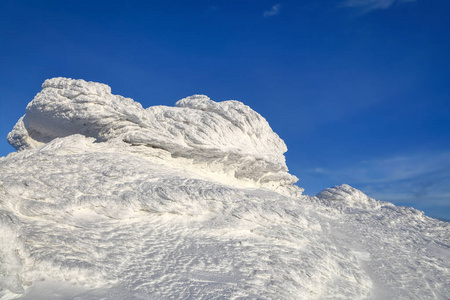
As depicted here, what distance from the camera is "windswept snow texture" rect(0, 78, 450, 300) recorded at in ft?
22.1

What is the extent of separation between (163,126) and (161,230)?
9.39m

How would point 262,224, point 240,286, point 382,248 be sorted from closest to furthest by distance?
point 240,286 → point 262,224 → point 382,248

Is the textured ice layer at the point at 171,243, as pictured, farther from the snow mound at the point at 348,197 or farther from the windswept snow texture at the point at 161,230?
the snow mound at the point at 348,197

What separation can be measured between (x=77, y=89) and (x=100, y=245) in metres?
10.8

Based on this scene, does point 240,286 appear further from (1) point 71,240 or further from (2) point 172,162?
(2) point 172,162

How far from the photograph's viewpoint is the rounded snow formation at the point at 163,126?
1559cm

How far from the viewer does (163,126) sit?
1750 centimetres

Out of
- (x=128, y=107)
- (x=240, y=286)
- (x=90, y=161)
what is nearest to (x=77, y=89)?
(x=128, y=107)

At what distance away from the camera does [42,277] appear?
6336 mm

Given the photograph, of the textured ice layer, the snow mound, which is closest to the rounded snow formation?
the textured ice layer

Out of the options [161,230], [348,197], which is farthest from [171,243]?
[348,197]

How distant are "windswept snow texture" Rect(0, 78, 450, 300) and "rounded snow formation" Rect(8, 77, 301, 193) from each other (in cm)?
8

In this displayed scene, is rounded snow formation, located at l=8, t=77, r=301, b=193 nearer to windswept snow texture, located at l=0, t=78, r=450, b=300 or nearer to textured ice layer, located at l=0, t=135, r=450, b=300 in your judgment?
windswept snow texture, located at l=0, t=78, r=450, b=300

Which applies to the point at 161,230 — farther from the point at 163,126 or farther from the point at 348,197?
the point at 348,197
